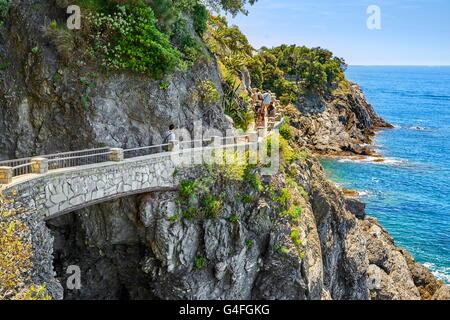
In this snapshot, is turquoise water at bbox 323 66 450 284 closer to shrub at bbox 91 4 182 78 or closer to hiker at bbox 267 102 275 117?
hiker at bbox 267 102 275 117

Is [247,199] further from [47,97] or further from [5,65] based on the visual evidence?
[5,65]

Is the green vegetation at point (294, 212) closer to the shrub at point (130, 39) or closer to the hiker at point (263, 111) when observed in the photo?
the hiker at point (263, 111)

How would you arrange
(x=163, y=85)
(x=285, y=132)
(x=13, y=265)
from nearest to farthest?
(x=13, y=265) → (x=163, y=85) → (x=285, y=132)

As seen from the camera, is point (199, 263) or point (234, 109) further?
point (234, 109)

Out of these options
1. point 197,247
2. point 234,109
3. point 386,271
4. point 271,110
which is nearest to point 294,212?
point 197,247

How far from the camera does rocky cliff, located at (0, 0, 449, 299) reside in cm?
2055

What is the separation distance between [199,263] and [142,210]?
4019mm

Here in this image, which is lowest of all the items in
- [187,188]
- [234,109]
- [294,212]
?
[294,212]

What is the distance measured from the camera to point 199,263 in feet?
67.5

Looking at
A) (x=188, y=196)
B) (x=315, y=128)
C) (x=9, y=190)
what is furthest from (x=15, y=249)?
(x=315, y=128)

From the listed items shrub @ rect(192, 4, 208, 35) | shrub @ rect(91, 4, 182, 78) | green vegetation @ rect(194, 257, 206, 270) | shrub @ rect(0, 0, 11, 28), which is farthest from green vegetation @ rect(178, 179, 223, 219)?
shrub @ rect(0, 0, 11, 28)

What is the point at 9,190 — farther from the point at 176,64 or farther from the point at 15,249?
the point at 176,64

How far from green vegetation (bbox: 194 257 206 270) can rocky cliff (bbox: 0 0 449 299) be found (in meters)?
0.05

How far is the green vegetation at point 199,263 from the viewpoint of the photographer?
20.5 meters
